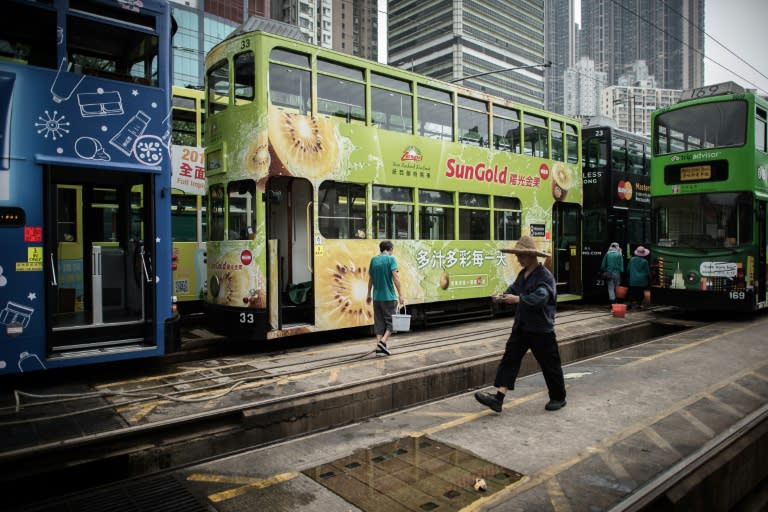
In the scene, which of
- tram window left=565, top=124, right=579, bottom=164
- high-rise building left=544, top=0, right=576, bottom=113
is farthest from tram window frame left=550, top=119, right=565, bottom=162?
high-rise building left=544, top=0, right=576, bottom=113

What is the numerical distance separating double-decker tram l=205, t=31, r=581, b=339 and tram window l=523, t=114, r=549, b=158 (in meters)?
0.35

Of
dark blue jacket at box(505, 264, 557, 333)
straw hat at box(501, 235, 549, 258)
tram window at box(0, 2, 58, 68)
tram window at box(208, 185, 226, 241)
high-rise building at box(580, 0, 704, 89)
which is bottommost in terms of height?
dark blue jacket at box(505, 264, 557, 333)

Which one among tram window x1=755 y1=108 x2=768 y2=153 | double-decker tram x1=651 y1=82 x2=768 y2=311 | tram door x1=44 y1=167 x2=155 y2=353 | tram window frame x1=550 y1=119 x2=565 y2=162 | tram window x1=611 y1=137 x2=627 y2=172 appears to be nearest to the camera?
tram door x1=44 y1=167 x2=155 y2=353

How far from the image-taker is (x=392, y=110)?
912cm

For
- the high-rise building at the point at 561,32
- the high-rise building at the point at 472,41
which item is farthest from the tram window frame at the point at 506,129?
the high-rise building at the point at 561,32

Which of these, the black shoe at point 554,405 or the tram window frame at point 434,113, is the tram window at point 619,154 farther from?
the black shoe at point 554,405

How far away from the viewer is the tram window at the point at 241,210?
25.4ft

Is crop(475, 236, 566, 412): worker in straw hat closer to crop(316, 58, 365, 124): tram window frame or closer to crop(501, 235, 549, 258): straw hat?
crop(501, 235, 549, 258): straw hat

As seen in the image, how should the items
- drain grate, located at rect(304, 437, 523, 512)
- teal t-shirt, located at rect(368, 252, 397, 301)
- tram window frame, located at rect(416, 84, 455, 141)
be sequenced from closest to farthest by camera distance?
drain grate, located at rect(304, 437, 523, 512) < teal t-shirt, located at rect(368, 252, 397, 301) < tram window frame, located at rect(416, 84, 455, 141)

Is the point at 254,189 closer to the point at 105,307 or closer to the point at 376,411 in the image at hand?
the point at 105,307

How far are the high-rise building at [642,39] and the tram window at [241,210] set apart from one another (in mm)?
153107

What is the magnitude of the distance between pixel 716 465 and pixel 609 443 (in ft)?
2.55

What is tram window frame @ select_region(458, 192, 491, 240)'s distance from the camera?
1035 cm

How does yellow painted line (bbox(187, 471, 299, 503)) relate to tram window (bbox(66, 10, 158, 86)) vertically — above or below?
below
